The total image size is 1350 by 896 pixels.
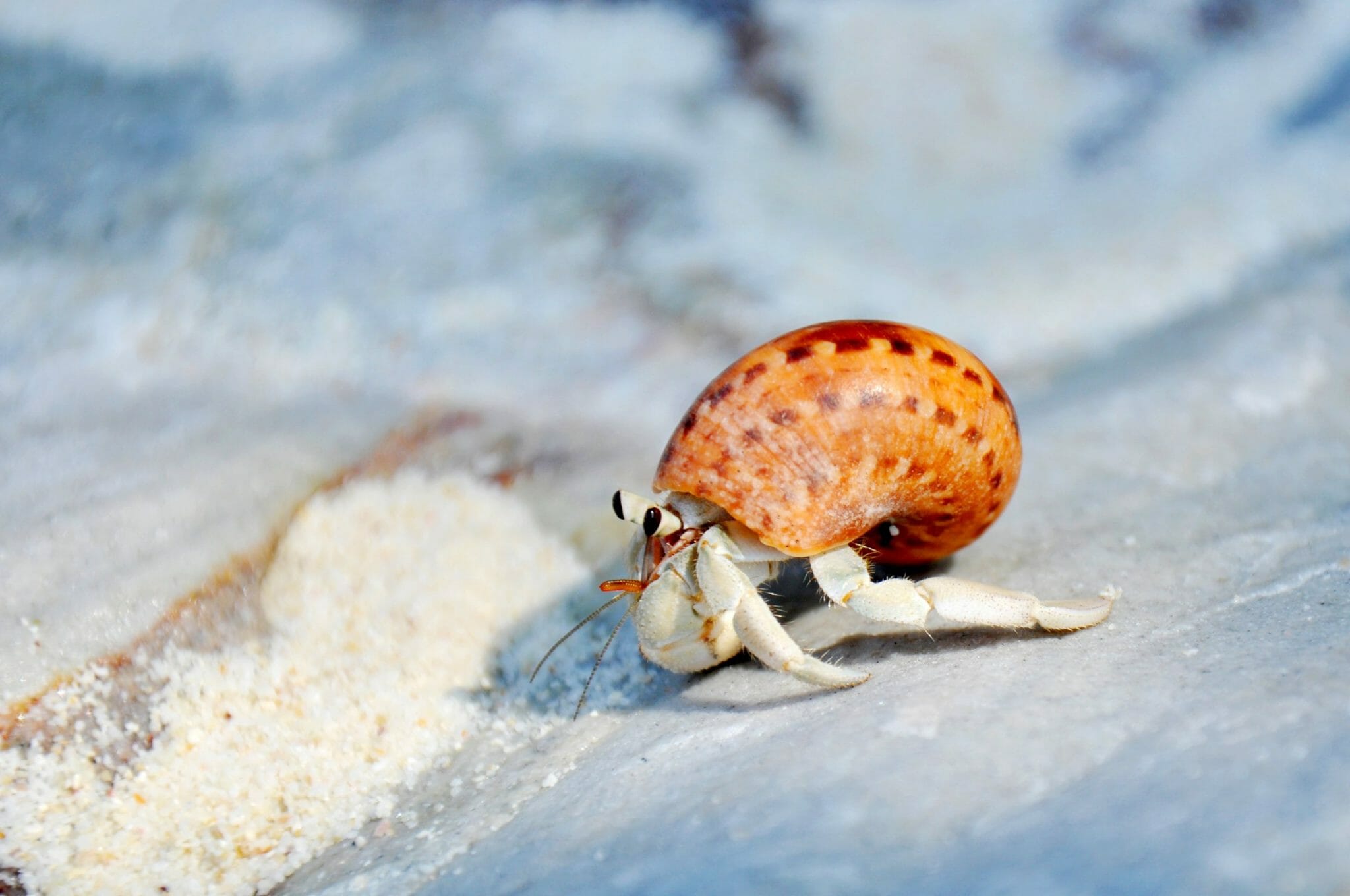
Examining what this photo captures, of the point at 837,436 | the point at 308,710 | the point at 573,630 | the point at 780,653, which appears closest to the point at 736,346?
the point at 837,436

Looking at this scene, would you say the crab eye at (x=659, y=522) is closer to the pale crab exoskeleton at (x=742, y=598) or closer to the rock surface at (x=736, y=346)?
the pale crab exoskeleton at (x=742, y=598)

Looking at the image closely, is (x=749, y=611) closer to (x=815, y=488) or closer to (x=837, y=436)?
(x=815, y=488)

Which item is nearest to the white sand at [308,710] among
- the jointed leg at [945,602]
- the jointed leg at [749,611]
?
the jointed leg at [749,611]

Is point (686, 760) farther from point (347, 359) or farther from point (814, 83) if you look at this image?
point (814, 83)

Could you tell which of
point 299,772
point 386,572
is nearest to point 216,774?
point 299,772

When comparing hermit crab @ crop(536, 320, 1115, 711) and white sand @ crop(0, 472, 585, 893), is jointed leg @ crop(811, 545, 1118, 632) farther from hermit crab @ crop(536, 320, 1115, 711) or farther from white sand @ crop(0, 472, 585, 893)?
white sand @ crop(0, 472, 585, 893)

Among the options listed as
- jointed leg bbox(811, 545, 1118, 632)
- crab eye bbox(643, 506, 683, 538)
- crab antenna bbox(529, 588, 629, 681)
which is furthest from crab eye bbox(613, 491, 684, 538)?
jointed leg bbox(811, 545, 1118, 632)

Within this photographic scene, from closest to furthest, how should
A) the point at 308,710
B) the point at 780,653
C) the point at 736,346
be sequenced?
the point at 780,653 → the point at 308,710 → the point at 736,346
